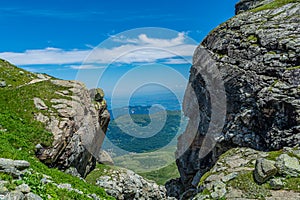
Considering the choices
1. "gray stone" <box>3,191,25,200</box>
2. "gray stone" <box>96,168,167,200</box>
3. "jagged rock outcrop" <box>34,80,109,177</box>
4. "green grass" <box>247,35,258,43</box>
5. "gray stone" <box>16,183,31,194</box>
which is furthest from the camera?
"gray stone" <box>96,168,167,200</box>

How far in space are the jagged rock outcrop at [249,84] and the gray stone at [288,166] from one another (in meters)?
7.59

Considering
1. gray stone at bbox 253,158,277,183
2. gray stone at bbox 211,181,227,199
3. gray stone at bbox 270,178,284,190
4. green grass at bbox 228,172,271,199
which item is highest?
gray stone at bbox 253,158,277,183

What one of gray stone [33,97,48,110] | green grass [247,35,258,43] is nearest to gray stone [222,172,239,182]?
green grass [247,35,258,43]

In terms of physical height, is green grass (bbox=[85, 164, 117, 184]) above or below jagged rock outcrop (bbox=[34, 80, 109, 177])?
below

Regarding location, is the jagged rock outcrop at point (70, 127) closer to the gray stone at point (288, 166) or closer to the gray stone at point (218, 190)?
the gray stone at point (218, 190)

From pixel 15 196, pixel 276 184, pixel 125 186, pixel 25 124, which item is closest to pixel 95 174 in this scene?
pixel 125 186

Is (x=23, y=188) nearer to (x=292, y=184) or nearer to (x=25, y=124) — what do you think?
(x=292, y=184)

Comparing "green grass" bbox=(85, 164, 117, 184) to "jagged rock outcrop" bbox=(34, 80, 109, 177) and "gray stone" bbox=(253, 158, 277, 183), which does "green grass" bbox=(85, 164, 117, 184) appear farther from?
"gray stone" bbox=(253, 158, 277, 183)

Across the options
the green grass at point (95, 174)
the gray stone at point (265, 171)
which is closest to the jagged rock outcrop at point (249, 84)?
the gray stone at point (265, 171)

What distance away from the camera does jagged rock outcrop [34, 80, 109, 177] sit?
2820cm

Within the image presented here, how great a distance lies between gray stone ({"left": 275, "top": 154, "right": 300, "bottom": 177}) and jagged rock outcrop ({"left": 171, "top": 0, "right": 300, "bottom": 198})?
7592 mm

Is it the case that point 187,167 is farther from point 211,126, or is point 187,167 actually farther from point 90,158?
point 90,158

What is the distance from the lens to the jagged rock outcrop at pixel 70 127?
1110 inches

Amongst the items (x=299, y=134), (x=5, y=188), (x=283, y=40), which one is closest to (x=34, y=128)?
(x=5, y=188)
